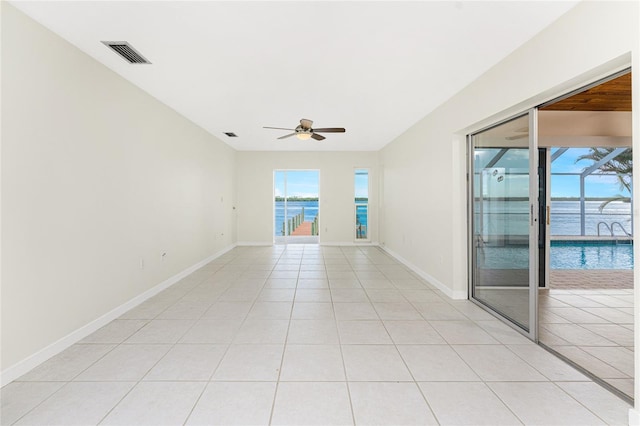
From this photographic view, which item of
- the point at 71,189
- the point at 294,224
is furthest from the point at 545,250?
the point at 294,224

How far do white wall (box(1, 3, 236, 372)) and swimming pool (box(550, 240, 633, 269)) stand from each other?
7024 millimetres

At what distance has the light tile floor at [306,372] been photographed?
1.73 m

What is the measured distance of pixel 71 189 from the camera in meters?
2.58

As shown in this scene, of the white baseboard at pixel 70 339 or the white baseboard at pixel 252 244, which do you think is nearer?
the white baseboard at pixel 70 339

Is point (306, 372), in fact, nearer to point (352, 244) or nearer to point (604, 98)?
point (604, 98)

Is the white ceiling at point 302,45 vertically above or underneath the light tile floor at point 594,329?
above

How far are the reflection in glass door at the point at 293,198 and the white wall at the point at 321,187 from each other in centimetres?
25

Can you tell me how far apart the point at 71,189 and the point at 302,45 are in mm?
2374

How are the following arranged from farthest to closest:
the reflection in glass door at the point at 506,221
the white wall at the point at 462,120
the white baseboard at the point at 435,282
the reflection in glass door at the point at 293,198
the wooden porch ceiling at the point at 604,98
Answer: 1. the reflection in glass door at the point at 293,198
2. the white baseboard at the point at 435,282
3. the wooden porch ceiling at the point at 604,98
4. the reflection in glass door at the point at 506,221
5. the white wall at the point at 462,120

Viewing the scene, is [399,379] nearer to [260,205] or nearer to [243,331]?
[243,331]

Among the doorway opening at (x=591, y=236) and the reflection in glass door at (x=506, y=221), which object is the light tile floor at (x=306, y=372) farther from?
the doorway opening at (x=591, y=236)

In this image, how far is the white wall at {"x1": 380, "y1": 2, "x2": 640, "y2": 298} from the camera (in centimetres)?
188

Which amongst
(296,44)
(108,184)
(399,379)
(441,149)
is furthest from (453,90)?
(108,184)

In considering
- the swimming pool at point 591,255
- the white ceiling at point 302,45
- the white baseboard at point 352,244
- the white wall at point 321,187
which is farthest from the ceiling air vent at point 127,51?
the swimming pool at point 591,255
